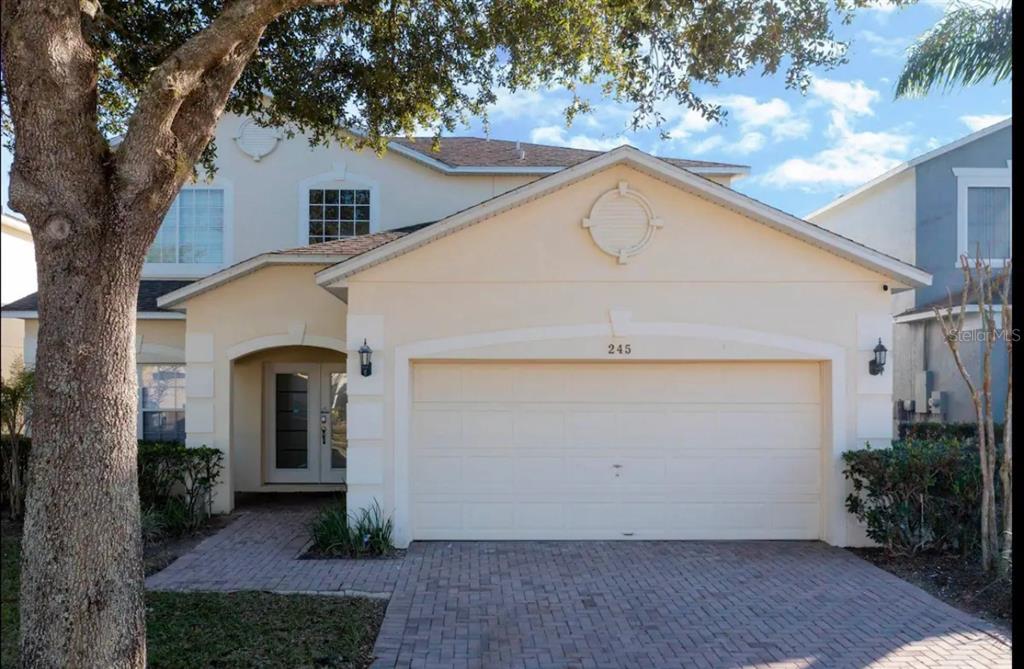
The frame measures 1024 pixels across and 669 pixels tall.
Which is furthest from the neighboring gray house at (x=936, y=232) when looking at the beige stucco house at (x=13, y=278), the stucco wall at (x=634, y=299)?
the beige stucco house at (x=13, y=278)

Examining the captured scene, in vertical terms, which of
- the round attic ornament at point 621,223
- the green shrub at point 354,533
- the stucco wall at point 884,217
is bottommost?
the green shrub at point 354,533

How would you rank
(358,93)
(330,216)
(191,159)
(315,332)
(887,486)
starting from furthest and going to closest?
(330,216) → (315,332) → (358,93) → (887,486) → (191,159)

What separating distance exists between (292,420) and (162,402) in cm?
241

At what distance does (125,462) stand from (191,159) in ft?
7.28

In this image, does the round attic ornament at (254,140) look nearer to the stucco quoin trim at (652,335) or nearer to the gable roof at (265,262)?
the gable roof at (265,262)

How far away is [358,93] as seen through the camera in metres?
10.1

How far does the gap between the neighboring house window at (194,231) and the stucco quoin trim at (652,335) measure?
278 inches

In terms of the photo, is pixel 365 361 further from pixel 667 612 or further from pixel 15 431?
pixel 15 431

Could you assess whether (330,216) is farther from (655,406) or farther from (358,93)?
(655,406)

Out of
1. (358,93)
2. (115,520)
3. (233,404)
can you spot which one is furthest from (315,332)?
(115,520)

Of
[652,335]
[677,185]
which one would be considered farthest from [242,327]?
[677,185]

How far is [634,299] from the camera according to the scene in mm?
9125

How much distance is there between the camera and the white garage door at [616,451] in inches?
368

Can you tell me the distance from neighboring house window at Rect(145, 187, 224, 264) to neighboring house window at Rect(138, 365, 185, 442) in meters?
2.30
